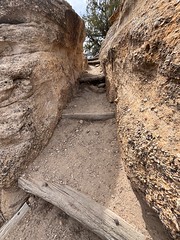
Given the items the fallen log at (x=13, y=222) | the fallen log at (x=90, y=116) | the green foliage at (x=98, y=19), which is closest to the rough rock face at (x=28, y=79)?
the fallen log at (x=90, y=116)

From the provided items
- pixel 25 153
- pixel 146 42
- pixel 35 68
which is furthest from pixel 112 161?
pixel 35 68

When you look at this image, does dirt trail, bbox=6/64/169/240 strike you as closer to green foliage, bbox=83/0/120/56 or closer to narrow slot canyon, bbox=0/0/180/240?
narrow slot canyon, bbox=0/0/180/240

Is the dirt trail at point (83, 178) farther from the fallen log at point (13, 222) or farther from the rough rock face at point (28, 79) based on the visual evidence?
the rough rock face at point (28, 79)

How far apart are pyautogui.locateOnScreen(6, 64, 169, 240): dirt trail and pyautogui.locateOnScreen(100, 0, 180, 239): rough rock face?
0.21 m

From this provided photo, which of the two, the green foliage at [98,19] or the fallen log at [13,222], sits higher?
the green foliage at [98,19]

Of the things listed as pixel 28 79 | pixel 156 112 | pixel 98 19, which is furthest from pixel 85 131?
pixel 98 19

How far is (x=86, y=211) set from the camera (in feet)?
4.04

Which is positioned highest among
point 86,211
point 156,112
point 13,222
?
point 156,112

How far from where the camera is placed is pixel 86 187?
1.39 m

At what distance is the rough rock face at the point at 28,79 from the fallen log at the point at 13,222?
0.27 metres

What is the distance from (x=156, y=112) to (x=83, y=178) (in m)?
0.82

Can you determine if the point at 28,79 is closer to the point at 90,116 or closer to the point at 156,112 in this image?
the point at 90,116

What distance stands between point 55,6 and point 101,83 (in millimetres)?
1178

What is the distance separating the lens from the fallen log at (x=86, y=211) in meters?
1.09
